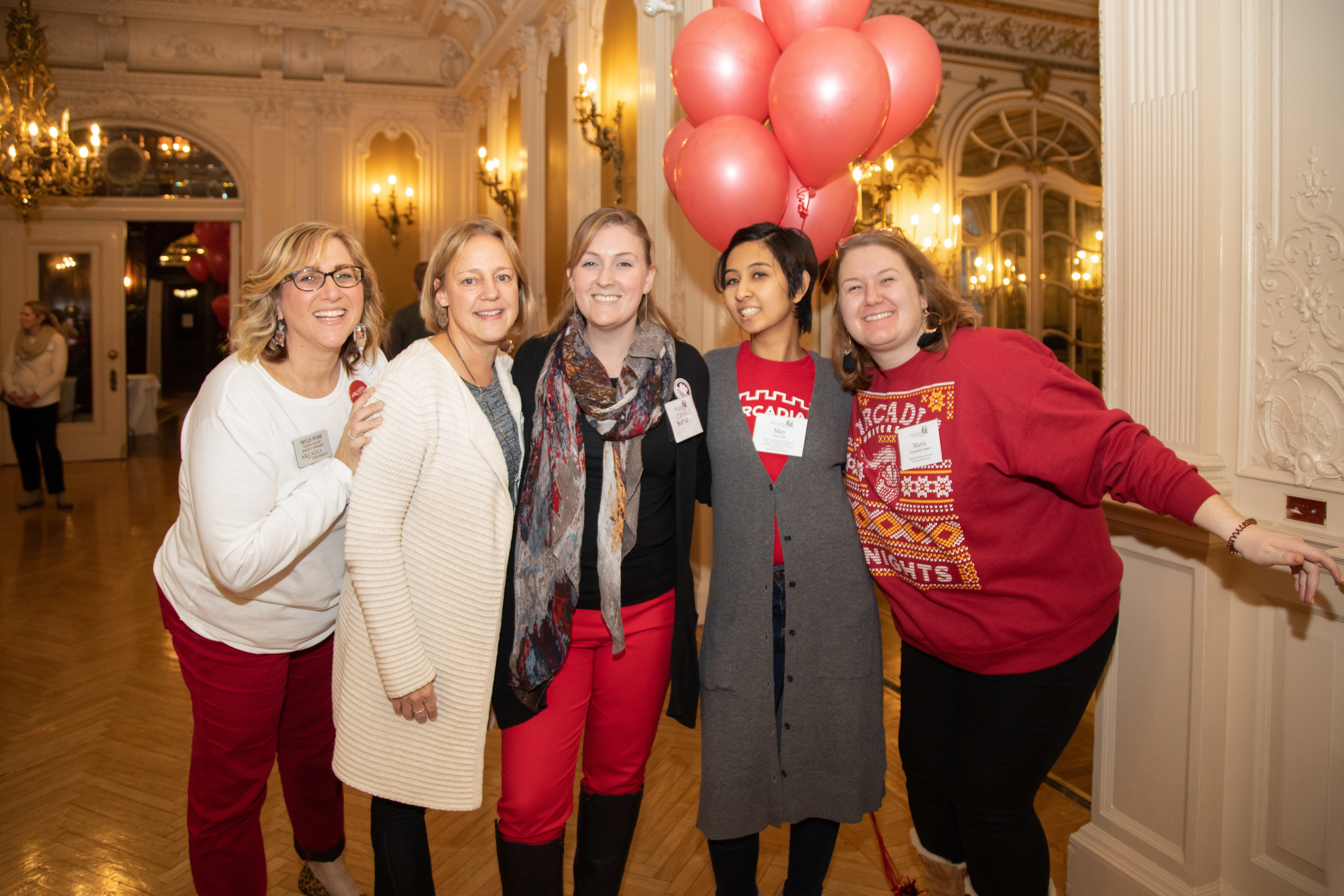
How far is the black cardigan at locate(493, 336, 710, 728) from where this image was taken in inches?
70.4

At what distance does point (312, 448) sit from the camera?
1725 mm

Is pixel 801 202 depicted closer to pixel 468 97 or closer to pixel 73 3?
pixel 468 97

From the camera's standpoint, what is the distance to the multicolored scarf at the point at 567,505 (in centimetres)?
167

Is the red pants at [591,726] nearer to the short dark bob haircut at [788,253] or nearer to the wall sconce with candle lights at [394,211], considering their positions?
the short dark bob haircut at [788,253]

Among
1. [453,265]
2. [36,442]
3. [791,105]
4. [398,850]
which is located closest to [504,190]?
[36,442]

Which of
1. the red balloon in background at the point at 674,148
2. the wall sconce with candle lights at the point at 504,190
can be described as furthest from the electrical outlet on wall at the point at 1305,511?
the wall sconce with candle lights at the point at 504,190

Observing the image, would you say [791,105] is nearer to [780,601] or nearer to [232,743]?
[780,601]

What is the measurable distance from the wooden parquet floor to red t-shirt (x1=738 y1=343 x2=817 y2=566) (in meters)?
1.20

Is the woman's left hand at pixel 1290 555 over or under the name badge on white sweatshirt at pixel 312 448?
under

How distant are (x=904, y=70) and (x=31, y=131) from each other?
846 centimetres

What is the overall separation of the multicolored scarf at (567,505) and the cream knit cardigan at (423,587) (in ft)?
0.21

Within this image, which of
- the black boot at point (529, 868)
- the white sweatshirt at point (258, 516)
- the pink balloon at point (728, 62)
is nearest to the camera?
the white sweatshirt at point (258, 516)

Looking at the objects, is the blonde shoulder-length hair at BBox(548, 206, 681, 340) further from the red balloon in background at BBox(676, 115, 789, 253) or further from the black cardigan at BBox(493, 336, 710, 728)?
the red balloon in background at BBox(676, 115, 789, 253)

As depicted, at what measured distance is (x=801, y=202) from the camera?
265 centimetres
